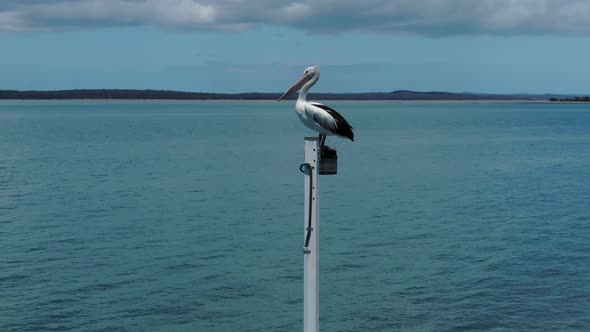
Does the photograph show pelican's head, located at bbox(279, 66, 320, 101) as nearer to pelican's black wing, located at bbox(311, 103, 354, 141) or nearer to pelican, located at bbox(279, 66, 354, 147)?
pelican, located at bbox(279, 66, 354, 147)

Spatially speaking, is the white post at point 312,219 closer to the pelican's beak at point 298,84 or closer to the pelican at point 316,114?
the pelican at point 316,114

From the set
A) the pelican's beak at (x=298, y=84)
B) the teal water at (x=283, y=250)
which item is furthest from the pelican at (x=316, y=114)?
the teal water at (x=283, y=250)

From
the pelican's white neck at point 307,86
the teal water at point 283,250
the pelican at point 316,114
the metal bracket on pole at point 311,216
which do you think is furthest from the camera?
the teal water at point 283,250

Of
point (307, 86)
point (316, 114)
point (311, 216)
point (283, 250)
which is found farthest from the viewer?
point (283, 250)

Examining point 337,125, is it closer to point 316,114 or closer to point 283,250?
point 316,114

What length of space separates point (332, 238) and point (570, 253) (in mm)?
7453

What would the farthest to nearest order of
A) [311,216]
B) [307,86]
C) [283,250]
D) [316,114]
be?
[283,250] → [307,86] → [316,114] → [311,216]

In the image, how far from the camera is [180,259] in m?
22.4

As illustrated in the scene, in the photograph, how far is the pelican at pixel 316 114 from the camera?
33.1 ft

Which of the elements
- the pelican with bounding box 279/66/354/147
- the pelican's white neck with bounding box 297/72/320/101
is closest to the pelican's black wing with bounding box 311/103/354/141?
the pelican with bounding box 279/66/354/147

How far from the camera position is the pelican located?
10086mm

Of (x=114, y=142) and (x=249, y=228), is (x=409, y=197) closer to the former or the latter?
(x=249, y=228)

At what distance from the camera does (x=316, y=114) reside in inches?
403

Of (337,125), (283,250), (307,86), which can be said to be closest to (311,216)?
(337,125)
